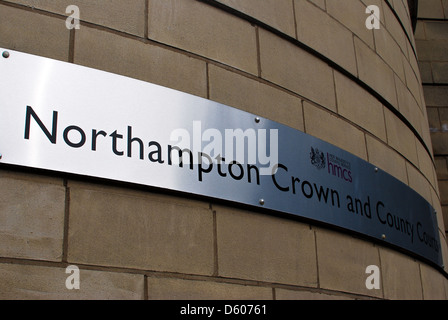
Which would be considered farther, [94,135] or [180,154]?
[180,154]

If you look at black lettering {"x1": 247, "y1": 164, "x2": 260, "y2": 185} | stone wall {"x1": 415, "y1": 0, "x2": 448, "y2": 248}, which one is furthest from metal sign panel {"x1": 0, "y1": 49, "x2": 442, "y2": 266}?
stone wall {"x1": 415, "y1": 0, "x2": 448, "y2": 248}

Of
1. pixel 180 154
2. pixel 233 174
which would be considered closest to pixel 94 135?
pixel 180 154

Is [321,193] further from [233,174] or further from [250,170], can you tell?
[233,174]

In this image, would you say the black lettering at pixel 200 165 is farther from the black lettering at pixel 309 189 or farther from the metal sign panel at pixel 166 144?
the black lettering at pixel 309 189

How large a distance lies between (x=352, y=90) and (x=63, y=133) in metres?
2.27

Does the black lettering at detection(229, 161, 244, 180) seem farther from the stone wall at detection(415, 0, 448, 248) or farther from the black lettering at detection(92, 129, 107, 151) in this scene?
the stone wall at detection(415, 0, 448, 248)

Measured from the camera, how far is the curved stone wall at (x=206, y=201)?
8.63 ft

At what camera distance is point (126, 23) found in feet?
10.3

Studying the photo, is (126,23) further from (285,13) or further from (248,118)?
(285,13)

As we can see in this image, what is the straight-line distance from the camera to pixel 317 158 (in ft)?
12.3

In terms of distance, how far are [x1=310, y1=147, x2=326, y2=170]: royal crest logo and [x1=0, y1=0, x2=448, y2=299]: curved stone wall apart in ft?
0.52

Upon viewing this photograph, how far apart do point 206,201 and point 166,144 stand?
1.07 feet

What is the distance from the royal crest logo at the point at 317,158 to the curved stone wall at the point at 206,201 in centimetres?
16

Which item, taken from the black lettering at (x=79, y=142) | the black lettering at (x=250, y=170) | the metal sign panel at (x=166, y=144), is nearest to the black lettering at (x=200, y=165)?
the metal sign panel at (x=166, y=144)
